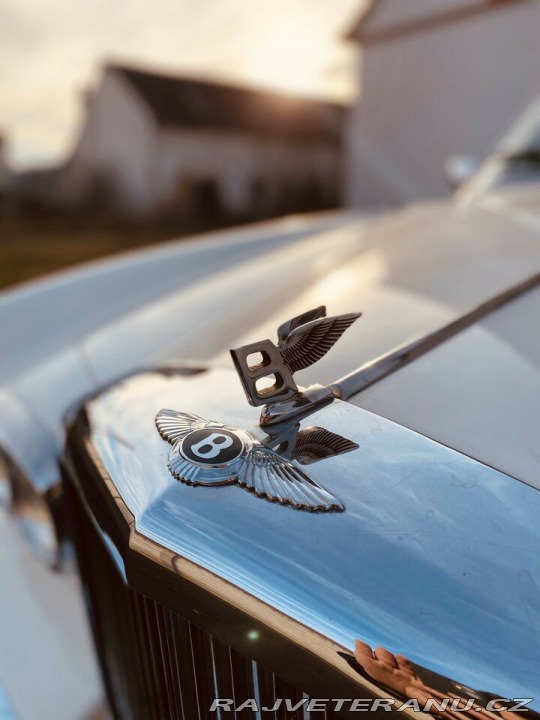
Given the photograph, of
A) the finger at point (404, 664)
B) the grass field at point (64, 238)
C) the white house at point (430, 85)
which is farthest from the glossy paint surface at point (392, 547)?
the white house at point (430, 85)

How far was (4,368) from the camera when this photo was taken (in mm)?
1774

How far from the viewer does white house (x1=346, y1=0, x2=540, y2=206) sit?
10.6 m

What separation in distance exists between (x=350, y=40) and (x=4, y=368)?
1357 cm

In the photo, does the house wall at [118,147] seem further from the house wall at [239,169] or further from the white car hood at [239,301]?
the white car hood at [239,301]

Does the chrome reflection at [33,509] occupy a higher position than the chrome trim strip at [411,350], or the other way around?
the chrome trim strip at [411,350]

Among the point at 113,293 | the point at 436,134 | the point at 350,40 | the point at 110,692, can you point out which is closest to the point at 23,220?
the point at 350,40

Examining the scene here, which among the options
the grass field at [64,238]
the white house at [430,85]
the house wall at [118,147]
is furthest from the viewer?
the house wall at [118,147]

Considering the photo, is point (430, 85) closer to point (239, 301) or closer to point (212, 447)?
point (239, 301)

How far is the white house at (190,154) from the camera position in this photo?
19094 millimetres

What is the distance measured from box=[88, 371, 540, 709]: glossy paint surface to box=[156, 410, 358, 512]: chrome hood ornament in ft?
0.04

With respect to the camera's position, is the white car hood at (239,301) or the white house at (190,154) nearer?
the white car hood at (239,301)

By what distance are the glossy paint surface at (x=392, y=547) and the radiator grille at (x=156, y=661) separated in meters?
0.13

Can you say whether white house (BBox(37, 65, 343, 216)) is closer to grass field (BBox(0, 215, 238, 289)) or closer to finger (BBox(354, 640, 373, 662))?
grass field (BBox(0, 215, 238, 289))

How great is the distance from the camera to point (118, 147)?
20.0 m
